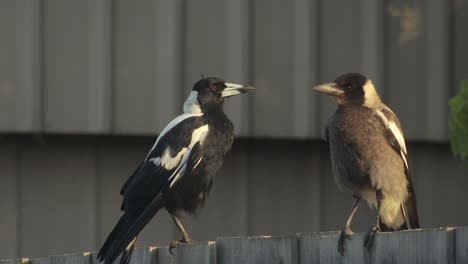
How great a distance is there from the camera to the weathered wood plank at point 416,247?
11.0ft

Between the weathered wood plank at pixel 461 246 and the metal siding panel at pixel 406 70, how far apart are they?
3.26m

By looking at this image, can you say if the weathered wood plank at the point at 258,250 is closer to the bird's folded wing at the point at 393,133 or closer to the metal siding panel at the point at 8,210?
the bird's folded wing at the point at 393,133

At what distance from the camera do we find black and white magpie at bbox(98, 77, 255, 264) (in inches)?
209

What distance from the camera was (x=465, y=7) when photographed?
22.0 ft

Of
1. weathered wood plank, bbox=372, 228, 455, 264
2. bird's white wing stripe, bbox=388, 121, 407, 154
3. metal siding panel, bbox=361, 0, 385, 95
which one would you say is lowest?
weathered wood plank, bbox=372, 228, 455, 264

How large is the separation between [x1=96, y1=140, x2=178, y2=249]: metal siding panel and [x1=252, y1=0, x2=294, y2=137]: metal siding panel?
64cm

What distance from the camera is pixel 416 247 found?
3.44m

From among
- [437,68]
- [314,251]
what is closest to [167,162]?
[314,251]

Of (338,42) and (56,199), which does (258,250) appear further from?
(338,42)

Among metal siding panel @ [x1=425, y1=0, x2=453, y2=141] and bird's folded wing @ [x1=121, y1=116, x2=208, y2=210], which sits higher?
metal siding panel @ [x1=425, y1=0, x2=453, y2=141]

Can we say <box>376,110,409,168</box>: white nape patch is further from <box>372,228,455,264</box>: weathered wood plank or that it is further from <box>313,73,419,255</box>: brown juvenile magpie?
<box>372,228,455,264</box>: weathered wood plank

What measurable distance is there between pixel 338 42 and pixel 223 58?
66 cm

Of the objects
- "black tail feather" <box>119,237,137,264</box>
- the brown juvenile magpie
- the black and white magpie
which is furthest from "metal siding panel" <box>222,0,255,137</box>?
"black tail feather" <box>119,237,137,264</box>

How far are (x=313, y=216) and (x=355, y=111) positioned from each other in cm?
161
